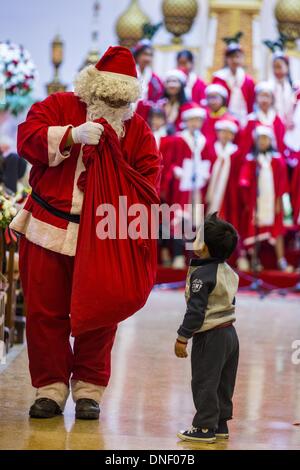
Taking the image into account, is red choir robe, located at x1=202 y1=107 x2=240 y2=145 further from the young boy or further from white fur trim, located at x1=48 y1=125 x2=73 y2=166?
the young boy

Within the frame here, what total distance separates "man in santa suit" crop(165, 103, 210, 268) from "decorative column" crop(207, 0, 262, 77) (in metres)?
2.18

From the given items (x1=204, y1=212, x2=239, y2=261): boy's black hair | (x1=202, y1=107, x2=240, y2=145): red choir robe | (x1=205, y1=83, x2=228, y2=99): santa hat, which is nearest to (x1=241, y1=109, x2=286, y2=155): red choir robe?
(x1=202, y1=107, x2=240, y2=145): red choir robe

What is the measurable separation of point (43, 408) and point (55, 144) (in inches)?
43.4

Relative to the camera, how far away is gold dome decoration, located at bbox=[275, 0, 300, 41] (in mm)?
13773

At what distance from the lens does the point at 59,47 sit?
11.7 metres

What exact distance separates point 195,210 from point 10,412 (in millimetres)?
6833

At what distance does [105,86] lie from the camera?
5035 millimetres

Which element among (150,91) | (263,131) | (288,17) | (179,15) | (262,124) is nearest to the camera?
(263,131)

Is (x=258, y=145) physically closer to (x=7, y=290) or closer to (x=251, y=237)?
(x=251, y=237)

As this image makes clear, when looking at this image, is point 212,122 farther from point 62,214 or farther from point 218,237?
point 218,237

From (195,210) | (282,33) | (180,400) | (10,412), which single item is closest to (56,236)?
(10,412)

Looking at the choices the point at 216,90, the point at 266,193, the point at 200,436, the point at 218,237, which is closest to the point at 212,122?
the point at 216,90

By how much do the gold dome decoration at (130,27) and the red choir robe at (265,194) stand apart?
104 inches
